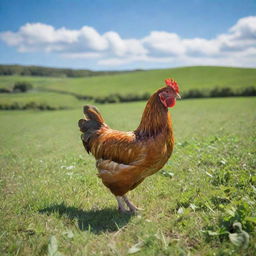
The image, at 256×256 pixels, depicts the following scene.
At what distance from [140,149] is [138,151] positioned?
0.05 m

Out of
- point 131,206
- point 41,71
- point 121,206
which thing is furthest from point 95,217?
point 41,71

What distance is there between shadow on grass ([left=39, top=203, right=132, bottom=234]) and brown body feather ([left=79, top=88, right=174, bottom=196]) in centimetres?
41

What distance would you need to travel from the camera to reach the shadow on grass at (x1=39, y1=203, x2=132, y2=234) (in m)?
4.00

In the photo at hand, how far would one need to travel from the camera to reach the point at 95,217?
4.37 meters

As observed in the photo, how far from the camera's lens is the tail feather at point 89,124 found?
5582mm

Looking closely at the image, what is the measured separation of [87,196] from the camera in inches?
211

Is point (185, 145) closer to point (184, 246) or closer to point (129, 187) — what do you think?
point (129, 187)

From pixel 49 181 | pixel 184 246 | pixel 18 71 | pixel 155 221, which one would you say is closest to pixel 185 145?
pixel 49 181

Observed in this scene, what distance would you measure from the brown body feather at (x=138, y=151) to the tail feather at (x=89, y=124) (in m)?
0.53

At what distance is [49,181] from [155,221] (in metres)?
3.51

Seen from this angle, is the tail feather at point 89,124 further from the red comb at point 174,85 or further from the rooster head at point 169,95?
the red comb at point 174,85

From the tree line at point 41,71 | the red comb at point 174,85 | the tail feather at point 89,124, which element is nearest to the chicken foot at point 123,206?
the tail feather at point 89,124

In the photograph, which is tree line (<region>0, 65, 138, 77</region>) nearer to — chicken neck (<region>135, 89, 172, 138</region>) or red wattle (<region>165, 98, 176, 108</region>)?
chicken neck (<region>135, 89, 172, 138</region>)

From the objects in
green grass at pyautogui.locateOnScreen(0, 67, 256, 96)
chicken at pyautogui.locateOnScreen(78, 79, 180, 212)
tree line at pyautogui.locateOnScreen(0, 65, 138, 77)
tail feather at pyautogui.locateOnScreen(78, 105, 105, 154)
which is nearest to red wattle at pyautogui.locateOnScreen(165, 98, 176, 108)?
chicken at pyautogui.locateOnScreen(78, 79, 180, 212)
